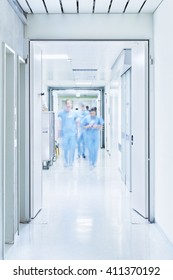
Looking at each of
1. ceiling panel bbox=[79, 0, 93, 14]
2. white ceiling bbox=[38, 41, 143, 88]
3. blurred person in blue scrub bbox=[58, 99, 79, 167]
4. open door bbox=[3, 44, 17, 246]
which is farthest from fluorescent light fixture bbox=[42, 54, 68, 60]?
open door bbox=[3, 44, 17, 246]

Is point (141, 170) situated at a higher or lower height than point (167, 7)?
lower

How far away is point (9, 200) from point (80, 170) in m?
5.35

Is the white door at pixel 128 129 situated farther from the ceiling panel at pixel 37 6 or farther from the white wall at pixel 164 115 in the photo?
the ceiling panel at pixel 37 6

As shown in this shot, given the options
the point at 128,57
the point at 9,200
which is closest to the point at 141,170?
the point at 9,200

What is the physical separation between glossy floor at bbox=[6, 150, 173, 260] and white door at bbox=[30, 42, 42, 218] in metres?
0.25

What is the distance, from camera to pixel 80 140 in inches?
471

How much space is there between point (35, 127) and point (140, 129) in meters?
1.24

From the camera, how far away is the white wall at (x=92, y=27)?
4543mm

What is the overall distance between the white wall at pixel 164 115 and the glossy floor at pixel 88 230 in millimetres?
290

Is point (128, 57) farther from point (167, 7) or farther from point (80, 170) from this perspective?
point (80, 170)

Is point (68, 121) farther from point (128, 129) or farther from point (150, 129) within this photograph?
point (150, 129)

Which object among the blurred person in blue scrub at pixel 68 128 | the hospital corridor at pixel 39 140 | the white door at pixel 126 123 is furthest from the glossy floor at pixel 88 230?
the blurred person in blue scrub at pixel 68 128

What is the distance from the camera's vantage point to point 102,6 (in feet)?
14.0

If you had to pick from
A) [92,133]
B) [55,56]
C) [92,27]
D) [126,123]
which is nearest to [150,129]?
[92,27]
